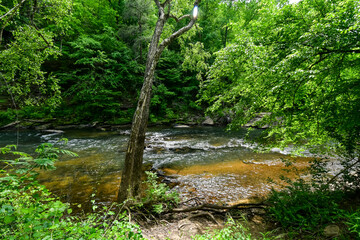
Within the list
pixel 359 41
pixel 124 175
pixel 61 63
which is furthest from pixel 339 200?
pixel 61 63

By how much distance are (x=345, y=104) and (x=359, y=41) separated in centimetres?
147

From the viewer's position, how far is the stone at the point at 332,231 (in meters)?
2.86

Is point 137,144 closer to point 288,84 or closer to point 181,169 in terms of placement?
point 288,84

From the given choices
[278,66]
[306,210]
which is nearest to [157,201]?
[306,210]

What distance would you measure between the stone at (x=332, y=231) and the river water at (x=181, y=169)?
226cm

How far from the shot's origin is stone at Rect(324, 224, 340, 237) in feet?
9.38

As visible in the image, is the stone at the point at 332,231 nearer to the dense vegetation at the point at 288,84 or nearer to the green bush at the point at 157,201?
the dense vegetation at the point at 288,84

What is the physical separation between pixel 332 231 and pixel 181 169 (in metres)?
5.52

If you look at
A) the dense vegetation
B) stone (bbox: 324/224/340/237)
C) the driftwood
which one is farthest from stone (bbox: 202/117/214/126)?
stone (bbox: 324/224/340/237)

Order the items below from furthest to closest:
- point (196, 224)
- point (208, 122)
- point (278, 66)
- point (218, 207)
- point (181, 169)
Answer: point (208, 122), point (181, 169), point (218, 207), point (196, 224), point (278, 66)

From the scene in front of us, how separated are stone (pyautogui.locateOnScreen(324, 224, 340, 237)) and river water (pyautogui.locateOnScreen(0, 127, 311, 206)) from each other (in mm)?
2257

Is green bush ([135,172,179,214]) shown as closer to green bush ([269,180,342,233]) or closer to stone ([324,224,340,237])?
green bush ([269,180,342,233])

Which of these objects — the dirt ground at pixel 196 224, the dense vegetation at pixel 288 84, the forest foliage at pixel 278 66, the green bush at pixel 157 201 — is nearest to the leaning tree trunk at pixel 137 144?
the green bush at pixel 157 201

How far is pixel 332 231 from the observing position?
293cm
